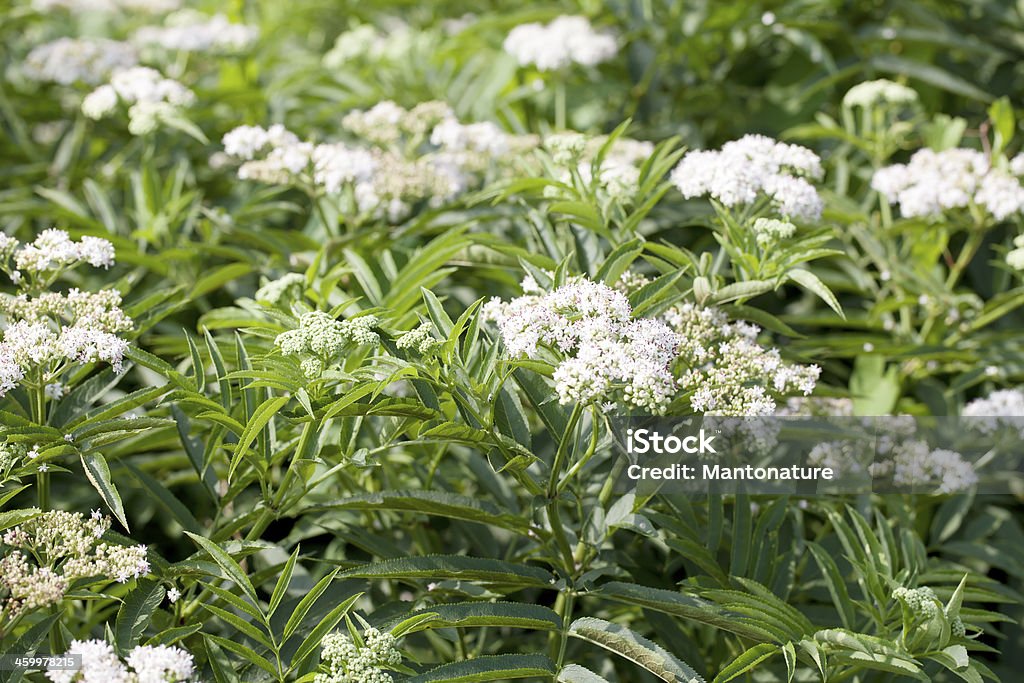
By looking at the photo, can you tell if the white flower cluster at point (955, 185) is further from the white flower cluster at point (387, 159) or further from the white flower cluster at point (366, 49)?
the white flower cluster at point (366, 49)

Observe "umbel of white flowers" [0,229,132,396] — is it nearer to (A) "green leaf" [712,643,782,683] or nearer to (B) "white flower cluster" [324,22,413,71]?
(A) "green leaf" [712,643,782,683]

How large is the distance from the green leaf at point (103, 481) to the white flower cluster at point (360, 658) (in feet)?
1.79

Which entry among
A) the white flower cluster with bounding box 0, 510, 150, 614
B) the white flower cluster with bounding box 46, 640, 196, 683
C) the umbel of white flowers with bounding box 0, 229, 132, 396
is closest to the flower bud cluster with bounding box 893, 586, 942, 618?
the white flower cluster with bounding box 46, 640, 196, 683

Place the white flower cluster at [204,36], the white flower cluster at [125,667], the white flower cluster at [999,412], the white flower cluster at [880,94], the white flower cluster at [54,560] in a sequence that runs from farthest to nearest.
→ the white flower cluster at [204,36] → the white flower cluster at [880,94] → the white flower cluster at [999,412] → the white flower cluster at [54,560] → the white flower cluster at [125,667]

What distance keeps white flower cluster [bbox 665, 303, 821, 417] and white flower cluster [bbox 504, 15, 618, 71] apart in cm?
197

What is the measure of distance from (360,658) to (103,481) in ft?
2.42

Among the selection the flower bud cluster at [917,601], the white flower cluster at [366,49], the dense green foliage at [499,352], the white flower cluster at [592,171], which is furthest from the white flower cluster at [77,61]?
the flower bud cluster at [917,601]

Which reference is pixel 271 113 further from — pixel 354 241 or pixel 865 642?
pixel 865 642

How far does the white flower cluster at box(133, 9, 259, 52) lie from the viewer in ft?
15.9

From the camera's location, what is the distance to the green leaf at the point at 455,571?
2461 millimetres

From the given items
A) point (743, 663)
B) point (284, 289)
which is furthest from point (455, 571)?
point (284, 289)

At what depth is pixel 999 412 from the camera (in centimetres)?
338

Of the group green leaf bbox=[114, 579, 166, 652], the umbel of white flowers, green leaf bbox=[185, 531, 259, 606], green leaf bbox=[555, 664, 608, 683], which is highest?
the umbel of white flowers

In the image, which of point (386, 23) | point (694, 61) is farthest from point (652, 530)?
point (386, 23)
